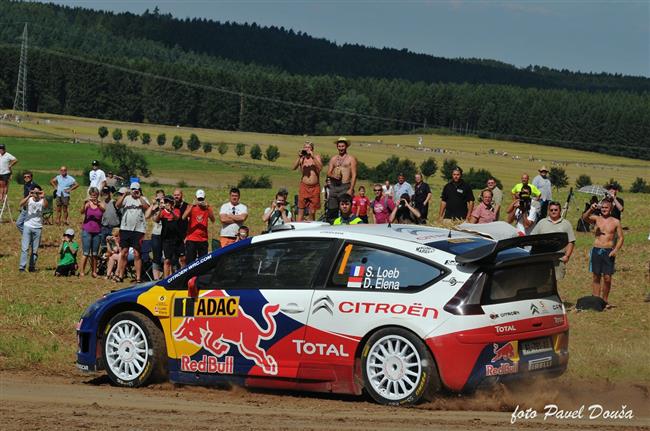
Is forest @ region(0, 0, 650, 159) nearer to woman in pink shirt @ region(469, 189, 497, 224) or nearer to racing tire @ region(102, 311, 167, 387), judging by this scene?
woman in pink shirt @ region(469, 189, 497, 224)

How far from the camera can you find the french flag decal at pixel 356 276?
31.1 feet

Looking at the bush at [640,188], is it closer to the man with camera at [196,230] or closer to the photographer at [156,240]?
the photographer at [156,240]

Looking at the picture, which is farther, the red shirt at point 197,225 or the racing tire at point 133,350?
the red shirt at point 197,225

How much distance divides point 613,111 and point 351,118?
35.8 meters

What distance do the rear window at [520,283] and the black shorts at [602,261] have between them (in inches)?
273

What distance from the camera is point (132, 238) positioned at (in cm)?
1925

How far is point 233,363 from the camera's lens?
32.4ft

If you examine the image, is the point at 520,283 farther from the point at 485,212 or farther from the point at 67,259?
the point at 67,259

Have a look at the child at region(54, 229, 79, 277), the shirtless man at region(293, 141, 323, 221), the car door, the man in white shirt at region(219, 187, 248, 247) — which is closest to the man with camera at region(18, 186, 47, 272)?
the child at region(54, 229, 79, 277)

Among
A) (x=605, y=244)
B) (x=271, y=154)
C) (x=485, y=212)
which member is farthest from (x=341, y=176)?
(x=271, y=154)

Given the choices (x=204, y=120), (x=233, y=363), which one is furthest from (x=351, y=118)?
(x=233, y=363)

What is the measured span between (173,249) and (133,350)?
828 centimetres

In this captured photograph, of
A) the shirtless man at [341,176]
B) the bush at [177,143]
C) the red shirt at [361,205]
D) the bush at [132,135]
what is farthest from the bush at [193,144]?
the shirtless man at [341,176]

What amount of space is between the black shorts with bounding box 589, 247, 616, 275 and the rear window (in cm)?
694
